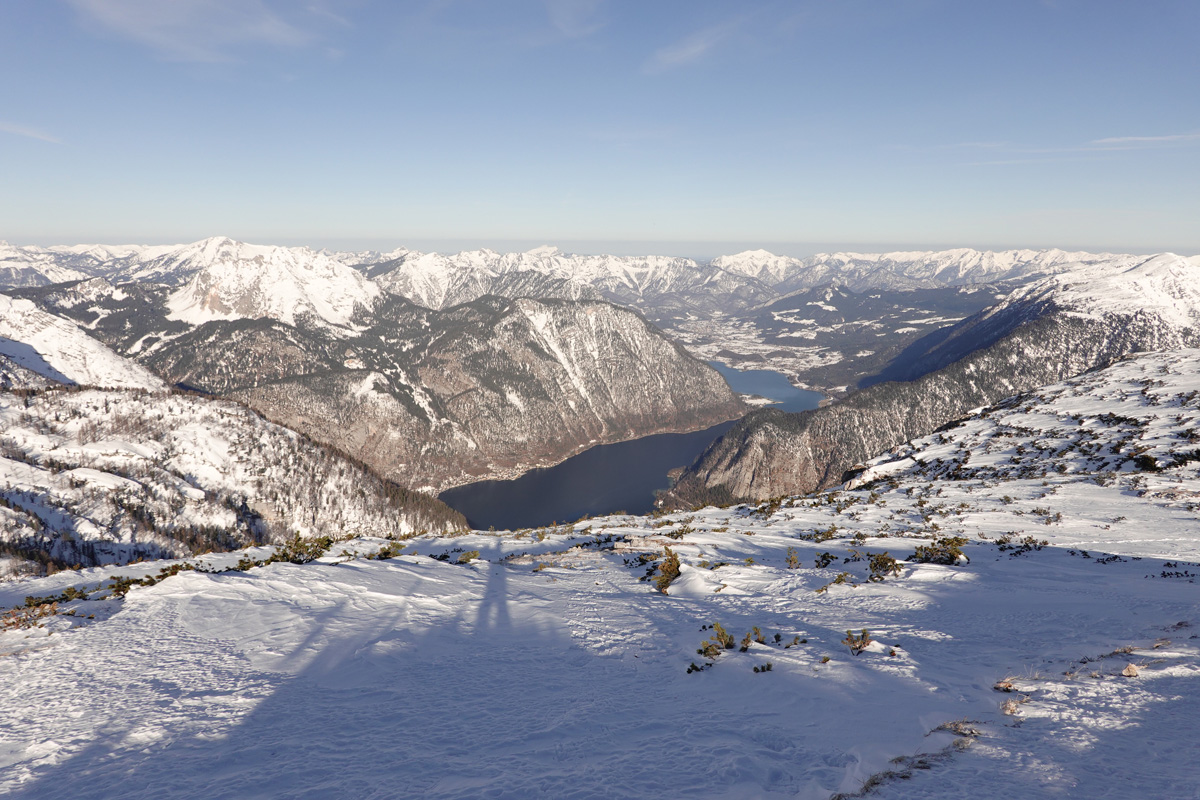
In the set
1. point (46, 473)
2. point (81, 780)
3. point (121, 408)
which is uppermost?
point (81, 780)

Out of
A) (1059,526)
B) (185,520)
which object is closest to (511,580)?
(1059,526)

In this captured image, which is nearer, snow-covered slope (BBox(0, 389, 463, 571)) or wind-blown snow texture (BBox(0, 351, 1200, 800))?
wind-blown snow texture (BBox(0, 351, 1200, 800))

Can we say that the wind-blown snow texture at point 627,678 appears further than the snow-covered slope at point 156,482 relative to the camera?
No

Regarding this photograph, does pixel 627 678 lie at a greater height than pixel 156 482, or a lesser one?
greater

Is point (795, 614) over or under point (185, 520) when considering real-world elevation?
over

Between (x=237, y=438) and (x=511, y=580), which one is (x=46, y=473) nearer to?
(x=237, y=438)

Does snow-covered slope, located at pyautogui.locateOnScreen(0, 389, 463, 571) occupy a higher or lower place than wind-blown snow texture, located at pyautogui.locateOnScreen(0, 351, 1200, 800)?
lower

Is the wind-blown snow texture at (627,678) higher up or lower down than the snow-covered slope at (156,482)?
higher up

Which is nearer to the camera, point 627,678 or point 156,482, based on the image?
point 627,678
